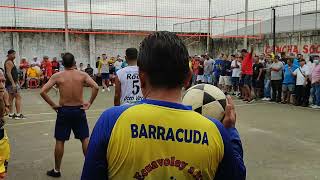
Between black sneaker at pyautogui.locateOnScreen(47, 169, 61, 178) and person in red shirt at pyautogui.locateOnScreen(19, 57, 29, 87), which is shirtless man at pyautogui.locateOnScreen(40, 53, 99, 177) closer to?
black sneaker at pyautogui.locateOnScreen(47, 169, 61, 178)

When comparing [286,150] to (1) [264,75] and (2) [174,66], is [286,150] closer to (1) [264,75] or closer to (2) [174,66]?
(2) [174,66]

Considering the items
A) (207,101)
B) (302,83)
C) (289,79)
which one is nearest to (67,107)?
(207,101)

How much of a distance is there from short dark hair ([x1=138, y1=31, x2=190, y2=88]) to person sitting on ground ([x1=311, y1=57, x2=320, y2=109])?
11.5 m

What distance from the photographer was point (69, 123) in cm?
560

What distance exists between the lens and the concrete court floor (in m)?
5.89

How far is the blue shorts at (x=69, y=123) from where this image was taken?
5531 millimetres

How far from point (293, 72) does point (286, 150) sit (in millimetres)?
6733

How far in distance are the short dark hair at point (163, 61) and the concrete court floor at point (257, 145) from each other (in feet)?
13.8

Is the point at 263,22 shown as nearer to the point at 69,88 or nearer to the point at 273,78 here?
the point at 273,78

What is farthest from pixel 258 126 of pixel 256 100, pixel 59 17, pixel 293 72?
pixel 59 17

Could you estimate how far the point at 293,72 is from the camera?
13.4 metres

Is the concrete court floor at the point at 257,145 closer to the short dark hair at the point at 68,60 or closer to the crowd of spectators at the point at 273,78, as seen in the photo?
the crowd of spectators at the point at 273,78

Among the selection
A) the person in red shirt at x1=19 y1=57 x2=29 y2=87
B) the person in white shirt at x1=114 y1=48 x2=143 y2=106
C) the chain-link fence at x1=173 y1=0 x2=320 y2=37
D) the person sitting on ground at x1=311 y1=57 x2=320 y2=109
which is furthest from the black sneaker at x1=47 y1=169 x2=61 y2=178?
the chain-link fence at x1=173 y1=0 x2=320 y2=37

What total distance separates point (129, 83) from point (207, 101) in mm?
2963
